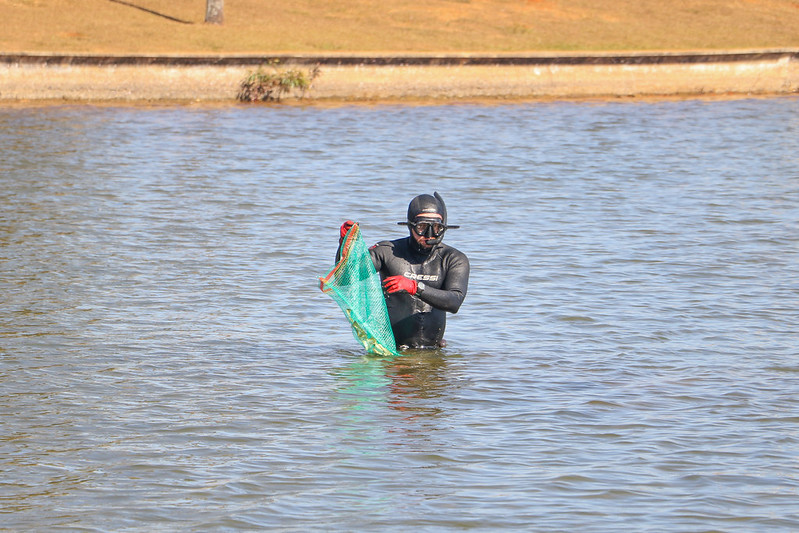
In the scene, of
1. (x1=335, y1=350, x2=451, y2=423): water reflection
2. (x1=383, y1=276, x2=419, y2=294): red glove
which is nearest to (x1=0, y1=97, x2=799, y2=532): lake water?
(x1=335, y1=350, x2=451, y2=423): water reflection

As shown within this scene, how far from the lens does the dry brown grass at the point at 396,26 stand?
118ft

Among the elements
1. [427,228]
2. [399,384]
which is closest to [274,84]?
[427,228]

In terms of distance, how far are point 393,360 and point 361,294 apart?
0.68 m

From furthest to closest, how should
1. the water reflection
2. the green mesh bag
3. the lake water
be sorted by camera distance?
the green mesh bag
the water reflection
the lake water

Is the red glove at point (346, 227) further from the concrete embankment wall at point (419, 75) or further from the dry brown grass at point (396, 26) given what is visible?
the dry brown grass at point (396, 26)

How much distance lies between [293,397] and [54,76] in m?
24.7

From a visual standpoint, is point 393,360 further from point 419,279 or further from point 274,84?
point 274,84

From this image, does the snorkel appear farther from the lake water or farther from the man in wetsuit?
the lake water

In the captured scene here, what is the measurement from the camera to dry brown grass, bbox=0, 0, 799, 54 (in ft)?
118

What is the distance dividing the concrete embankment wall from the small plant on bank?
19 centimetres

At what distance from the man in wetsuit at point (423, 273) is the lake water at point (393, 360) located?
32 centimetres

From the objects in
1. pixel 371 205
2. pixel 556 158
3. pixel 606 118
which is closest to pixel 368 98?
pixel 606 118

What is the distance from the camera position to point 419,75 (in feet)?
112

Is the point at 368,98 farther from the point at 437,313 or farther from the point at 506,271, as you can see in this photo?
the point at 437,313
